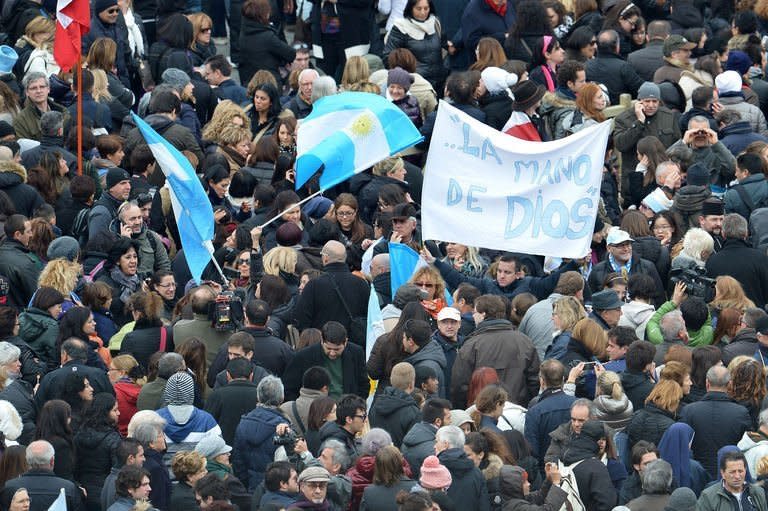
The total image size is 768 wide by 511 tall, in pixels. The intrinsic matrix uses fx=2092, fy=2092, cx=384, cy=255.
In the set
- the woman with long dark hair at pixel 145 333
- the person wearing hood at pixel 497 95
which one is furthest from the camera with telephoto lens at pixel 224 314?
the person wearing hood at pixel 497 95

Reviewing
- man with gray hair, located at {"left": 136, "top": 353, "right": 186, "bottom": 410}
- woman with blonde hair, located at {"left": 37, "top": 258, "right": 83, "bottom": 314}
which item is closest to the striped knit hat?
man with gray hair, located at {"left": 136, "top": 353, "right": 186, "bottom": 410}

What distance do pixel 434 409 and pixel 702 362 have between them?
2.05 m

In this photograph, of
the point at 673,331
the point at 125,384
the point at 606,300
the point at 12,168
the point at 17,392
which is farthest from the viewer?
the point at 12,168

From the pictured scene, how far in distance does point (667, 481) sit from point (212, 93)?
9453 mm

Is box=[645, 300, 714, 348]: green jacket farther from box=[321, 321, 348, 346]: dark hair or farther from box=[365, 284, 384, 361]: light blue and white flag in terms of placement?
box=[321, 321, 348, 346]: dark hair

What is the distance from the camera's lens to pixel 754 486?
43.1 feet

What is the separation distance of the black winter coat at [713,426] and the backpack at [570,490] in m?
1.13

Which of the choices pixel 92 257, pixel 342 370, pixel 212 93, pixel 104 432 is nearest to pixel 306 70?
pixel 212 93

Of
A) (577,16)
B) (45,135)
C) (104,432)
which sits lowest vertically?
(577,16)

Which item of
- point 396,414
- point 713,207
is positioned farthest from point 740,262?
point 396,414

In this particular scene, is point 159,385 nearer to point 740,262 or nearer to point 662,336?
point 662,336

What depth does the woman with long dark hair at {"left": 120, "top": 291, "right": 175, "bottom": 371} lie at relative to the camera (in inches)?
607

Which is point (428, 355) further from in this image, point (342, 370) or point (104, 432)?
point (104, 432)

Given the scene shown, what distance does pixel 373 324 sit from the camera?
1558cm
